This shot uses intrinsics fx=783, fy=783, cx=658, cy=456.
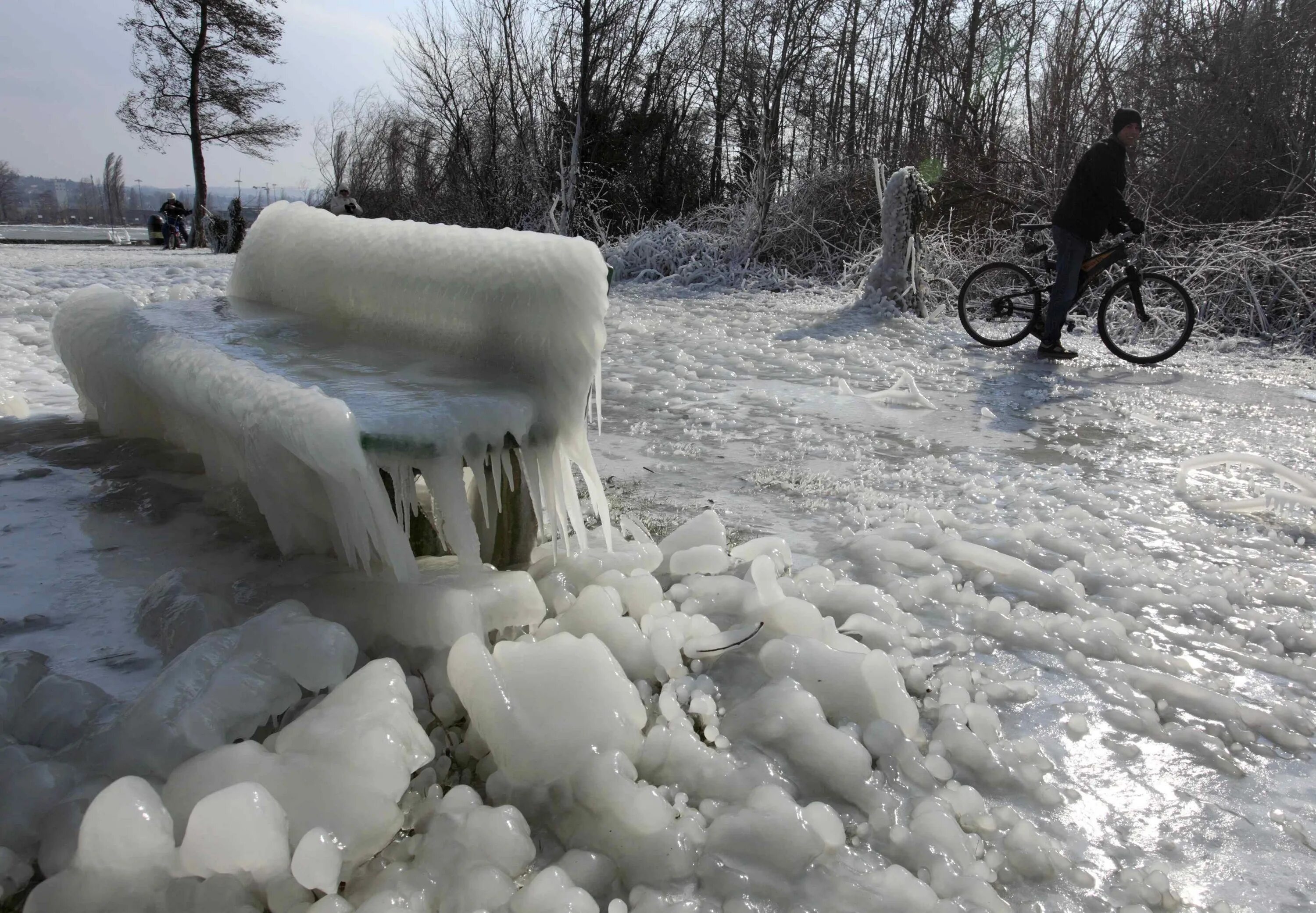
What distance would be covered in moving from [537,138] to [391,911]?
16.2m

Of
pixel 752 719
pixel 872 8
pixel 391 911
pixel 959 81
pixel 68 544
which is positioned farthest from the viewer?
pixel 872 8

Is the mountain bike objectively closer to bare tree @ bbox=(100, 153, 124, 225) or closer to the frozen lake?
the frozen lake

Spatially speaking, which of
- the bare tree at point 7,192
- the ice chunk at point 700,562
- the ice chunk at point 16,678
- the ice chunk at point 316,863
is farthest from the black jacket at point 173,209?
the bare tree at point 7,192

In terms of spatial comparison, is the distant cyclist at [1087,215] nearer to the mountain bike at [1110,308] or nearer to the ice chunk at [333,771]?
the mountain bike at [1110,308]

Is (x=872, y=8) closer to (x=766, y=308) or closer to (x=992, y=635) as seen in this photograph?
(x=766, y=308)

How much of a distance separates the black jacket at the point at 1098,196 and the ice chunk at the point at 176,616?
5.46m

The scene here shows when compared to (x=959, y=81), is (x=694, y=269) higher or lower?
lower

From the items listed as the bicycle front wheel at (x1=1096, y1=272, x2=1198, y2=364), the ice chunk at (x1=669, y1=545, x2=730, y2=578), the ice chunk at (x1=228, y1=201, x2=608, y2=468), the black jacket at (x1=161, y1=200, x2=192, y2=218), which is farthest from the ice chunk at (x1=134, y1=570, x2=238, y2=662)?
the black jacket at (x1=161, y1=200, x2=192, y2=218)

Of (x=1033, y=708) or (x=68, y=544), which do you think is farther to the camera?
(x=68, y=544)

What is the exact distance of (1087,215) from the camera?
5223 millimetres

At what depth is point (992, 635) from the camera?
1761mm

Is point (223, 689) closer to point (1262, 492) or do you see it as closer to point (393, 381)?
point (393, 381)

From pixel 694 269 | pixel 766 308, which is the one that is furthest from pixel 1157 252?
pixel 694 269

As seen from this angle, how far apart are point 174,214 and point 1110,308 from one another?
18390 mm
